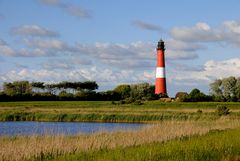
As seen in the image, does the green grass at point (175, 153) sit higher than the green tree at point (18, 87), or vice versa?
the green tree at point (18, 87)

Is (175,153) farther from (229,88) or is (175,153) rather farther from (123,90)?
(123,90)

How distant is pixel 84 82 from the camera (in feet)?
341

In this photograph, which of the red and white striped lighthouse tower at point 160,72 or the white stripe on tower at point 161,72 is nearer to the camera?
the white stripe on tower at point 161,72

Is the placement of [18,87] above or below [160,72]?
below

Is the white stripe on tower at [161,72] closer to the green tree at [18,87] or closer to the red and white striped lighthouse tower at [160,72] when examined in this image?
the red and white striped lighthouse tower at [160,72]

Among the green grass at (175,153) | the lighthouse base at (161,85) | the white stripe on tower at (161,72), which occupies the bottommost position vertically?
the green grass at (175,153)

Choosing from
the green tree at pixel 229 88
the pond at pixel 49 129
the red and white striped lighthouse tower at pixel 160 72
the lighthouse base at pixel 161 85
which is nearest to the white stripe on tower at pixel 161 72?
the red and white striped lighthouse tower at pixel 160 72

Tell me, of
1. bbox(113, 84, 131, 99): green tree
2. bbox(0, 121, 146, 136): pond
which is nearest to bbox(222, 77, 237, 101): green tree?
bbox(113, 84, 131, 99): green tree

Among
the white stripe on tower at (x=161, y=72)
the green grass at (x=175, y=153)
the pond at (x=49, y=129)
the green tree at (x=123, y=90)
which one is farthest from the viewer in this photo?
the green tree at (x=123, y=90)

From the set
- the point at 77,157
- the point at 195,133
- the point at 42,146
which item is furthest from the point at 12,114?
the point at 77,157

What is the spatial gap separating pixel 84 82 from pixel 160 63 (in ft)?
122

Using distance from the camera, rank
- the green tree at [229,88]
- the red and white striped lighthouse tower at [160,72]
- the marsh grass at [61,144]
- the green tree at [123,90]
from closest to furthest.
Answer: the marsh grass at [61,144]
the red and white striped lighthouse tower at [160,72]
the green tree at [229,88]
the green tree at [123,90]

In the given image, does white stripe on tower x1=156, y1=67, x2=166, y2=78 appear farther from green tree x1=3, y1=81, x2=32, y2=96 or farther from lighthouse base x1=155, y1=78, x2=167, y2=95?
green tree x1=3, y1=81, x2=32, y2=96

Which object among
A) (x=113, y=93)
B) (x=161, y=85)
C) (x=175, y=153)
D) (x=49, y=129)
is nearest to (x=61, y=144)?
(x=175, y=153)
